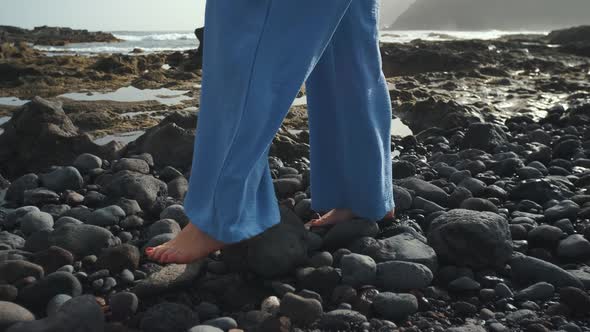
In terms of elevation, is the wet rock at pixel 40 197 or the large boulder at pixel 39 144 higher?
the large boulder at pixel 39 144

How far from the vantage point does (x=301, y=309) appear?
1.73m

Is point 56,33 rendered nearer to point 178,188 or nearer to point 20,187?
point 20,187

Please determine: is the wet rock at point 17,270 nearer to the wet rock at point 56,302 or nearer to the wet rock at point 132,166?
the wet rock at point 56,302

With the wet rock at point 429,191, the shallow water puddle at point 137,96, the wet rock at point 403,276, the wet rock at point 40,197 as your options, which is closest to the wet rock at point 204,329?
the wet rock at point 403,276

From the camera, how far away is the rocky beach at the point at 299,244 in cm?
175

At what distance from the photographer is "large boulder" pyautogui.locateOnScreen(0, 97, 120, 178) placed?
3803 mm

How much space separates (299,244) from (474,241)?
0.67 meters

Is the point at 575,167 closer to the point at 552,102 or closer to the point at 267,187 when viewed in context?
the point at 267,187

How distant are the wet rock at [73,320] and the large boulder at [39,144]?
2.41 meters

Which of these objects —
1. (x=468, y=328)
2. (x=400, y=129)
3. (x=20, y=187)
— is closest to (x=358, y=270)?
(x=468, y=328)

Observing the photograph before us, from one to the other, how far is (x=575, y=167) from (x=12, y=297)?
335cm

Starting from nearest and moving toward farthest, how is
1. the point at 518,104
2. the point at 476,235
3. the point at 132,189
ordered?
the point at 476,235
the point at 132,189
the point at 518,104

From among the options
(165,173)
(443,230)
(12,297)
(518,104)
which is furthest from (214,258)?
(518,104)

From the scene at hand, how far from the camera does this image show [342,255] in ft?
7.14
